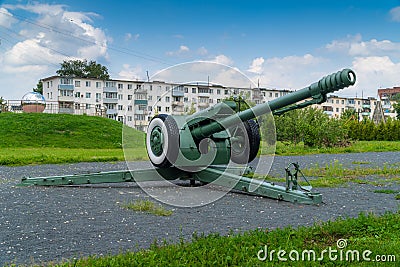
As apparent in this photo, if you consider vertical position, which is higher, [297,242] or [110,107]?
[110,107]

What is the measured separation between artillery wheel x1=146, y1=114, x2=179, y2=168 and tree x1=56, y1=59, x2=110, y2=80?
224ft

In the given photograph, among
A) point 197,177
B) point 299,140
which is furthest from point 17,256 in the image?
point 299,140

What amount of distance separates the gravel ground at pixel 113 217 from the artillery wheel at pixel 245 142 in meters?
0.77

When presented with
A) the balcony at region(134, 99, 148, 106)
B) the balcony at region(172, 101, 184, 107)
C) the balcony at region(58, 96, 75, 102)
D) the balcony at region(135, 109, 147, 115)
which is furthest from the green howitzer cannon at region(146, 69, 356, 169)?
the balcony at region(58, 96, 75, 102)

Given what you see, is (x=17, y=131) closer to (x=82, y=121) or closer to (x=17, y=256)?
(x=82, y=121)

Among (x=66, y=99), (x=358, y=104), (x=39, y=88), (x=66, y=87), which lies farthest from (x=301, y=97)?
(x=358, y=104)

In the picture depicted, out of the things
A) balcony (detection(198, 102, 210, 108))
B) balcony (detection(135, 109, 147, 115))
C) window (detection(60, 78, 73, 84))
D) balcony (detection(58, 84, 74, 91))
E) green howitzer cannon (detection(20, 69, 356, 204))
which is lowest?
green howitzer cannon (detection(20, 69, 356, 204))

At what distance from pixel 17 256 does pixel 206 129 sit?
4568 mm

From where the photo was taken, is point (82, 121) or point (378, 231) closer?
point (378, 231)

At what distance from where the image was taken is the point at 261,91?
297 inches

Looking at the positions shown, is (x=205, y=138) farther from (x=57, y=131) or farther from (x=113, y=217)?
(x=57, y=131)

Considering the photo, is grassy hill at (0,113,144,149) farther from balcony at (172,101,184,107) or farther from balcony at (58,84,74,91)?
balcony at (58,84,74,91)

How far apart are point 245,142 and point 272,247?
4.65m

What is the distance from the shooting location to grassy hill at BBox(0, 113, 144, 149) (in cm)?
2933
